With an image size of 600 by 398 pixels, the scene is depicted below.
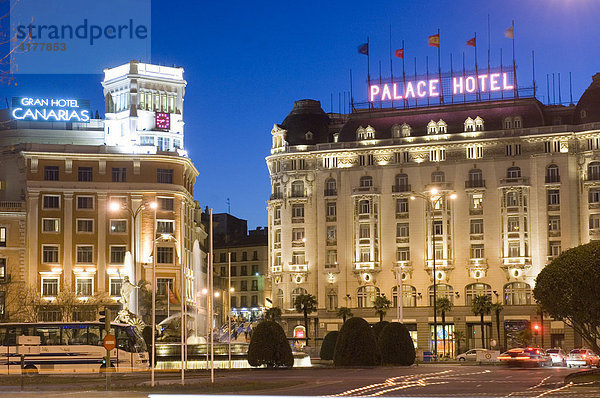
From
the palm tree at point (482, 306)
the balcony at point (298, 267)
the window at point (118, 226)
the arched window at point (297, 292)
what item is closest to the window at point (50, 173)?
the window at point (118, 226)

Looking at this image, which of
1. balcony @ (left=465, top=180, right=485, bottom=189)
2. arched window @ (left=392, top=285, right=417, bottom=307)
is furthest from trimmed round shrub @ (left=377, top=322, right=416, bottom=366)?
balcony @ (left=465, top=180, right=485, bottom=189)

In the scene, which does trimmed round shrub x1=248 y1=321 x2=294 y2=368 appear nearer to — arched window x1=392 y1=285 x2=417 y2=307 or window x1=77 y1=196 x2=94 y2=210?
window x1=77 y1=196 x2=94 y2=210

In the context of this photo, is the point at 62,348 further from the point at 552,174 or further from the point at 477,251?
the point at 552,174

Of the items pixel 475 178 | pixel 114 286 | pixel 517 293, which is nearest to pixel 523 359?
pixel 517 293

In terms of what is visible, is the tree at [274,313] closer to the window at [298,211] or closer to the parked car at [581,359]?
the window at [298,211]

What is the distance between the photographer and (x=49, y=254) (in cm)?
10800

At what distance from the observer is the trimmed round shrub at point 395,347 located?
56438 mm

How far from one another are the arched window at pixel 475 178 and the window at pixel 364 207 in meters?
11.9

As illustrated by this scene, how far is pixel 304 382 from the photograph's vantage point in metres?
39.8

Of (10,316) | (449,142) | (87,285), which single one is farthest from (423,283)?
(10,316)

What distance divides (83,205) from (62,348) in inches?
2240

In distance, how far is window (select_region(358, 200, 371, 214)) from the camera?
11606 cm

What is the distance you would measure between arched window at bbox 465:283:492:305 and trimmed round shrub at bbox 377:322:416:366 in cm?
5468

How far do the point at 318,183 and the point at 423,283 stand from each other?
17.3 m
